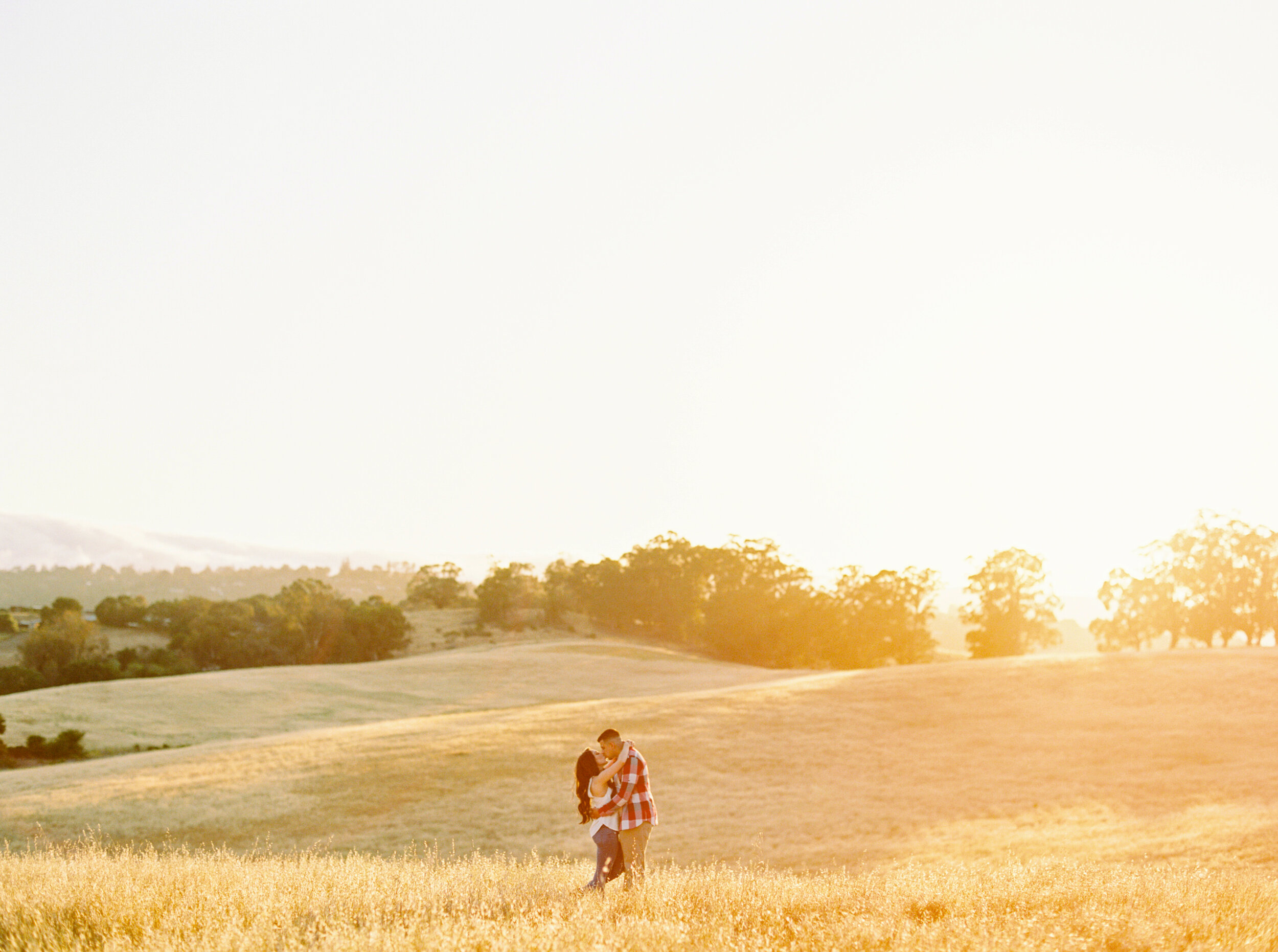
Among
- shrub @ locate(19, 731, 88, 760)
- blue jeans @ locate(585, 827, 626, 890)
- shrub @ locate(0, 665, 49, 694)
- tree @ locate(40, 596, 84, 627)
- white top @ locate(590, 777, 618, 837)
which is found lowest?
shrub @ locate(0, 665, 49, 694)

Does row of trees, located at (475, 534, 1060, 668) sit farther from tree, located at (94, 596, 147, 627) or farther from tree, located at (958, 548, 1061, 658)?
tree, located at (94, 596, 147, 627)

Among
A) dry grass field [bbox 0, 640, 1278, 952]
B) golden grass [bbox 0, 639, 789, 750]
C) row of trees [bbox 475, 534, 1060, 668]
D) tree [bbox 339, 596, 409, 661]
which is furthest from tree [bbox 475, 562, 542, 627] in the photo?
dry grass field [bbox 0, 640, 1278, 952]

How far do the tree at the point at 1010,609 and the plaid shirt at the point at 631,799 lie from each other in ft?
273

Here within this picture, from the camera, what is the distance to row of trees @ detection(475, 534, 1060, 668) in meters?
105

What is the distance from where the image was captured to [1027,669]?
44.4 metres

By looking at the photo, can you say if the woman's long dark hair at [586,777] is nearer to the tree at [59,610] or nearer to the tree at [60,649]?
the tree at [60,649]

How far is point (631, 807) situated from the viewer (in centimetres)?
984

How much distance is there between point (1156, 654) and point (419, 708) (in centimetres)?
3746

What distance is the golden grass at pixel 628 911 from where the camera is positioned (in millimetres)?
6730

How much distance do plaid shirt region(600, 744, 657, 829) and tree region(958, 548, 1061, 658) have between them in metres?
83.3

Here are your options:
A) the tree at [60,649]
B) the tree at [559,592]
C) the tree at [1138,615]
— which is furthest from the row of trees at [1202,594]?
the tree at [60,649]

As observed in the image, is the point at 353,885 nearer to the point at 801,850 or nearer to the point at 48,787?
the point at 801,850

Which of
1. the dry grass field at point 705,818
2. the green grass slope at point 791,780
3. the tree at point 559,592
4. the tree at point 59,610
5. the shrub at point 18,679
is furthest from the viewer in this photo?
the tree at point 559,592

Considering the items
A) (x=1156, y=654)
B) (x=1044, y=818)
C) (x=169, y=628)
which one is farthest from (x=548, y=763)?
(x=169, y=628)
